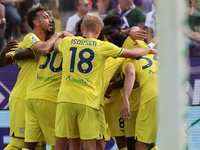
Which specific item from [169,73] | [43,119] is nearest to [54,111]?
[43,119]

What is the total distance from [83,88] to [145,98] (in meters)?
0.93

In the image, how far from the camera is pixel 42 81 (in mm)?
5418

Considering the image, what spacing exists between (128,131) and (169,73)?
Result: 11.4ft

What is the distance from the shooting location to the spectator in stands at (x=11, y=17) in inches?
328

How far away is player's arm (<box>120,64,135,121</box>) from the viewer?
4934 millimetres

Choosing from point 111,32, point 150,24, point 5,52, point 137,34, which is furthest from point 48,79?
point 150,24

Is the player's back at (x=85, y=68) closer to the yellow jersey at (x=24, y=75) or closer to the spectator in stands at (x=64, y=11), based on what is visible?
the yellow jersey at (x=24, y=75)

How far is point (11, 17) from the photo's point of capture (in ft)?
27.5

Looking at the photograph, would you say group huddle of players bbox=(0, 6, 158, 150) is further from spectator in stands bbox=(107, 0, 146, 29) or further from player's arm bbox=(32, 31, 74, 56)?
spectator in stands bbox=(107, 0, 146, 29)

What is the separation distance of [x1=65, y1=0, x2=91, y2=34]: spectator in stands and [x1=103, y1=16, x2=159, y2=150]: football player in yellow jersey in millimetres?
2750

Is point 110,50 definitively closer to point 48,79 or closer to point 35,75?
point 48,79

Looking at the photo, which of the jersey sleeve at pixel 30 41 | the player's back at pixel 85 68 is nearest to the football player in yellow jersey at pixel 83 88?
the player's back at pixel 85 68

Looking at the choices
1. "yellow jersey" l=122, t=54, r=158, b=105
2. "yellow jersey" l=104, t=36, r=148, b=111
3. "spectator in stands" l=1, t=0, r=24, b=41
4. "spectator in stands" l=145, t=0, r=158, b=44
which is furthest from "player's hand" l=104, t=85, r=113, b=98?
"spectator in stands" l=1, t=0, r=24, b=41

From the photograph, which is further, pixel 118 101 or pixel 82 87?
pixel 118 101
